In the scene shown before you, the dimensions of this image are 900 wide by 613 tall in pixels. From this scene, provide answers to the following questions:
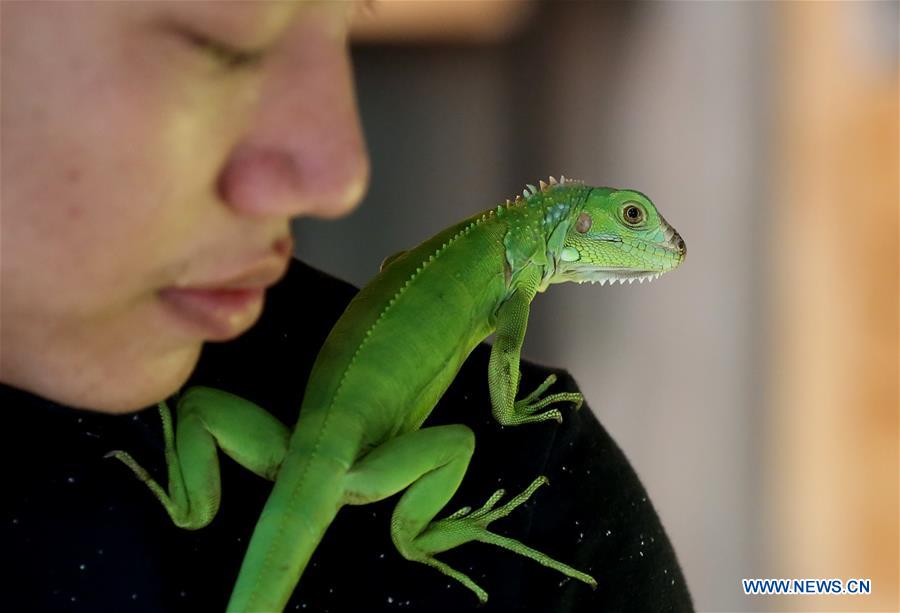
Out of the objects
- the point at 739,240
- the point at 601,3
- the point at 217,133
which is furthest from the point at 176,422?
the point at 601,3

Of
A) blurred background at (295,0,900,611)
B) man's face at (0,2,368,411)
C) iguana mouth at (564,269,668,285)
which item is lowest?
blurred background at (295,0,900,611)

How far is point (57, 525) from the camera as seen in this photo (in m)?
0.55

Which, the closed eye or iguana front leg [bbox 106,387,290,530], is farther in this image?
iguana front leg [bbox 106,387,290,530]

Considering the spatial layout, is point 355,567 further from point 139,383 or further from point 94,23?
point 94,23

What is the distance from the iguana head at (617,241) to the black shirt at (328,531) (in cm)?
8

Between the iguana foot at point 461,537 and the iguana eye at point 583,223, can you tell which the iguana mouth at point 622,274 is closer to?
the iguana eye at point 583,223

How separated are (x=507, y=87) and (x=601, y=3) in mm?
267

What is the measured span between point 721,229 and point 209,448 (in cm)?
179

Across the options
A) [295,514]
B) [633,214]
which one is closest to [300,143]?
[295,514]

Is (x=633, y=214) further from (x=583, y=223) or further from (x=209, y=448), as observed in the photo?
(x=209, y=448)

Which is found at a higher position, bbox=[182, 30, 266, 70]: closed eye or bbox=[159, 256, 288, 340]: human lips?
bbox=[182, 30, 266, 70]: closed eye

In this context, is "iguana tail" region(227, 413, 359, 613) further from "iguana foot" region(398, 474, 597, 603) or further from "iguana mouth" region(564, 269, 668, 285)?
"iguana mouth" region(564, 269, 668, 285)

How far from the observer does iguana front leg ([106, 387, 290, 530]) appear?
1.74ft

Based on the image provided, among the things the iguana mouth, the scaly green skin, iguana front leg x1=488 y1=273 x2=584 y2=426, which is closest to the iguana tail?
the scaly green skin
